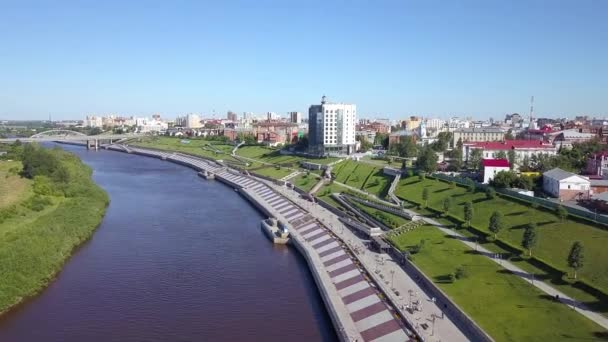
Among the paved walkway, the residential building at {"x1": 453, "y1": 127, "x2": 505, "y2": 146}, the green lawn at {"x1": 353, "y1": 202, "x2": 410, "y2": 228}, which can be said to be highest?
the residential building at {"x1": 453, "y1": 127, "x2": 505, "y2": 146}

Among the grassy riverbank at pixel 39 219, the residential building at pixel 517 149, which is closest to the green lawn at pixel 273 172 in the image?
the grassy riverbank at pixel 39 219

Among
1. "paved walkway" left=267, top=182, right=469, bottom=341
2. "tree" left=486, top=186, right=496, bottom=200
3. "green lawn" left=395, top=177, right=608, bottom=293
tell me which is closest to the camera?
"paved walkway" left=267, top=182, right=469, bottom=341

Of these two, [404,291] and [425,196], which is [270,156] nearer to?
[425,196]

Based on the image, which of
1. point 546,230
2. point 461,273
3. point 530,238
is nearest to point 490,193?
point 546,230

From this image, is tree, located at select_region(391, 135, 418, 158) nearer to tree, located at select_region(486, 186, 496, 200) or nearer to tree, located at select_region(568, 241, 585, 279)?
tree, located at select_region(486, 186, 496, 200)

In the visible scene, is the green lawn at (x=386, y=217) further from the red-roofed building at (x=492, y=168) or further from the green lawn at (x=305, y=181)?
the green lawn at (x=305, y=181)

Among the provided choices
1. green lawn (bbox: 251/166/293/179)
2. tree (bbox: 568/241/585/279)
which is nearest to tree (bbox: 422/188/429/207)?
tree (bbox: 568/241/585/279)
